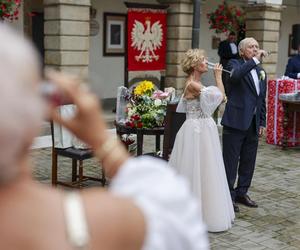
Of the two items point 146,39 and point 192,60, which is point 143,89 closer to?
point 192,60

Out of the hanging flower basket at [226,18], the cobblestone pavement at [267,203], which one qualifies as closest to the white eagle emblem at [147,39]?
the hanging flower basket at [226,18]

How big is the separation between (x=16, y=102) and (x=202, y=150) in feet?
13.2

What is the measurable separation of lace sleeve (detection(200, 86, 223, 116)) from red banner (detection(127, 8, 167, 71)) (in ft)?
21.4

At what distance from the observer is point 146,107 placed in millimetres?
5895

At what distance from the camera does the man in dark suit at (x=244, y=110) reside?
17.3 ft

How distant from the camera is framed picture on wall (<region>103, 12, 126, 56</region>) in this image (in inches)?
525

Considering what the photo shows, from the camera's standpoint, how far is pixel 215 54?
16.2 metres

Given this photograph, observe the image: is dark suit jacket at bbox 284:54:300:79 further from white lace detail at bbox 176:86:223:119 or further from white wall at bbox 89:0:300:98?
white lace detail at bbox 176:86:223:119

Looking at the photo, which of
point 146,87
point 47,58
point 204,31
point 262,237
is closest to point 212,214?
point 262,237

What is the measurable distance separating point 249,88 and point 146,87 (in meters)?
1.33

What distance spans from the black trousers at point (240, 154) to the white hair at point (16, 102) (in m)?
4.47

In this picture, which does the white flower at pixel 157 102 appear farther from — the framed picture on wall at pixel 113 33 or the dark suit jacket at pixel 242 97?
the framed picture on wall at pixel 113 33

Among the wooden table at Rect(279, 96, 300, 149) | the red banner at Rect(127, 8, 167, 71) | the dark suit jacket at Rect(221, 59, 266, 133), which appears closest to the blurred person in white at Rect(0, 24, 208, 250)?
the dark suit jacket at Rect(221, 59, 266, 133)

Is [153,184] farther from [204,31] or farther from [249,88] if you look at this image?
[204,31]
